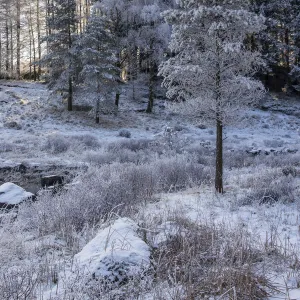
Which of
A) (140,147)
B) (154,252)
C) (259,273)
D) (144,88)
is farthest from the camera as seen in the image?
(144,88)

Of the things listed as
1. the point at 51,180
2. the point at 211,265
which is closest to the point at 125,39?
the point at 51,180

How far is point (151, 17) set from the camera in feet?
77.3

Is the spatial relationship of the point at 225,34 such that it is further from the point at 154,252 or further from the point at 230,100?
the point at 154,252

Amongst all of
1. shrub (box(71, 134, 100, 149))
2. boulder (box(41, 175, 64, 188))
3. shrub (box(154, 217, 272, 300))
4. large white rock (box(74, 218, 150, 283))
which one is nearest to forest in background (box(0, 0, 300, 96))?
shrub (box(71, 134, 100, 149))

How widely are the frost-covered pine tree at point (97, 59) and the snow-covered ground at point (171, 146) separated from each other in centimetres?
245

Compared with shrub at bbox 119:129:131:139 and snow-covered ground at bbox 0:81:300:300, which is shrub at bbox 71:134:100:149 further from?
shrub at bbox 119:129:131:139

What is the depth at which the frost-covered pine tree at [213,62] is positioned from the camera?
323 inches

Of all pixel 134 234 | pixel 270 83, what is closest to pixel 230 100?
pixel 134 234

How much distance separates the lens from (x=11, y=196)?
786cm

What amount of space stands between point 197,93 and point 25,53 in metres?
35.8

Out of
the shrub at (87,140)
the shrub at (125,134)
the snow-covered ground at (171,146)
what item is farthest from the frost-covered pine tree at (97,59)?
the shrub at (87,140)

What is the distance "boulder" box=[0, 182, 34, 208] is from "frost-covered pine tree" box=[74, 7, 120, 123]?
15.7 metres

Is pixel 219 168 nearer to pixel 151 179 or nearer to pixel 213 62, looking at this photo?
pixel 151 179

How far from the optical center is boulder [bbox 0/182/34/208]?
746 centimetres
